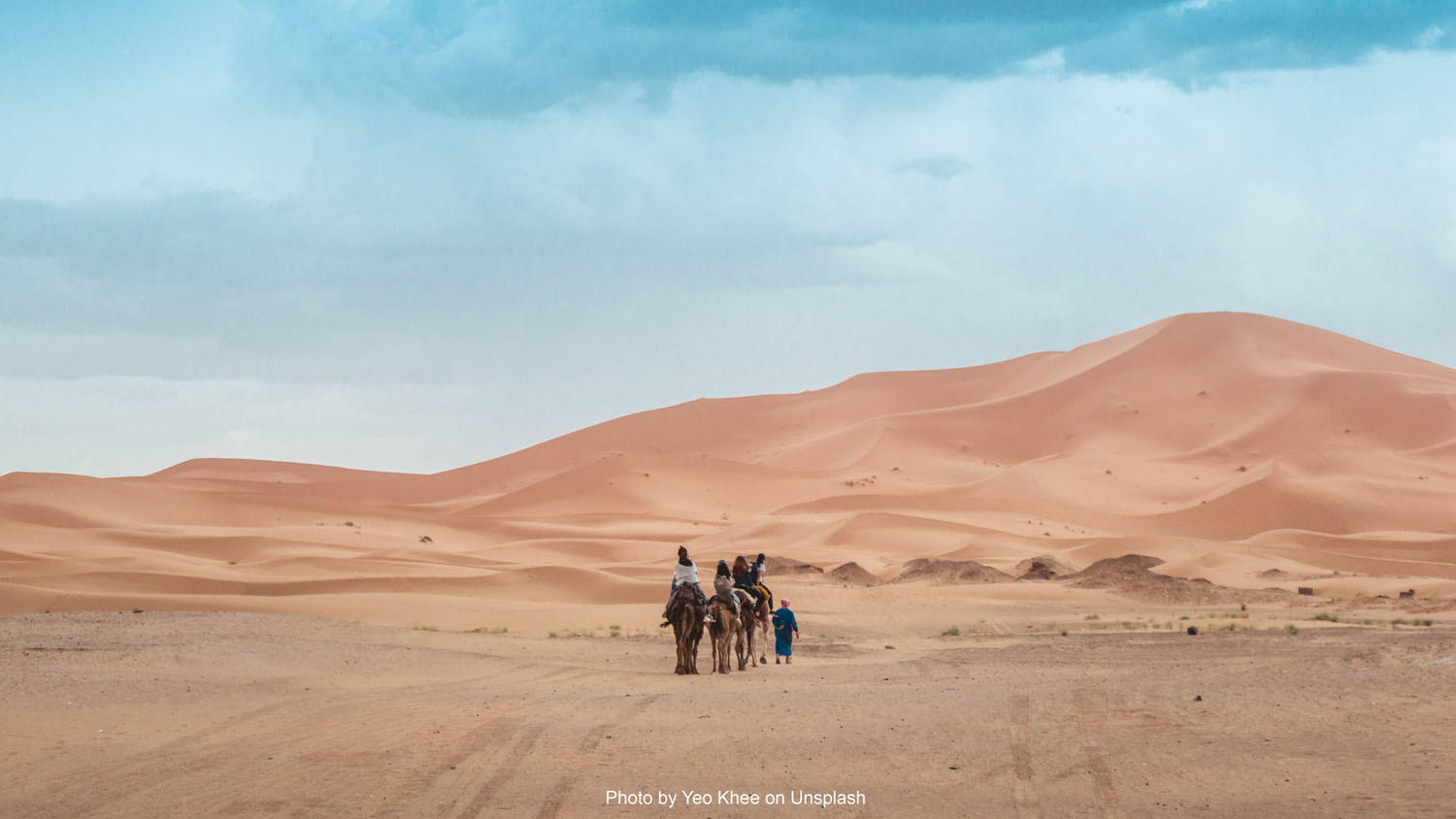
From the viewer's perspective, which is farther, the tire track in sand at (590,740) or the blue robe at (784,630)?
the blue robe at (784,630)

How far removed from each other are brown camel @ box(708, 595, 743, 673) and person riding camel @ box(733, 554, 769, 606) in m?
0.96

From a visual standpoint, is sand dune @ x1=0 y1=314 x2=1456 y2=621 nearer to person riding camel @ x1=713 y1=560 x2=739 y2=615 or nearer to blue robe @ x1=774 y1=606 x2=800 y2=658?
blue robe @ x1=774 y1=606 x2=800 y2=658

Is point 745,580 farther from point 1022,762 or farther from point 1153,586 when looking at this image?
point 1153,586

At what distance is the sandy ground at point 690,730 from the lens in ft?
33.0

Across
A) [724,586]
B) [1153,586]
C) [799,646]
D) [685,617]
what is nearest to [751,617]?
[724,586]

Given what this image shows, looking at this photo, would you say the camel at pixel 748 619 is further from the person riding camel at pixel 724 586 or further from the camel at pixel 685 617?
the camel at pixel 685 617

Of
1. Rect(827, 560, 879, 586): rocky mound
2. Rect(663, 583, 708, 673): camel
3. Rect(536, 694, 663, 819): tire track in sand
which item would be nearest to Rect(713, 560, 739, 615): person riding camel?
Rect(663, 583, 708, 673): camel

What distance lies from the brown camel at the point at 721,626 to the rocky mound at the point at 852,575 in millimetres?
22094

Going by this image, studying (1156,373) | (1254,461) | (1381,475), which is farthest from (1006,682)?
(1156,373)

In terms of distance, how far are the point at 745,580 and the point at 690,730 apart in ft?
28.3

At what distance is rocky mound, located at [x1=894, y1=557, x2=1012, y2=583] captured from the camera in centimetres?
4314

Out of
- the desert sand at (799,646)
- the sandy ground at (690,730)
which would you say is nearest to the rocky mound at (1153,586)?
the desert sand at (799,646)

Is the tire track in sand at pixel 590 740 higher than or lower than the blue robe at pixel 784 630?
lower

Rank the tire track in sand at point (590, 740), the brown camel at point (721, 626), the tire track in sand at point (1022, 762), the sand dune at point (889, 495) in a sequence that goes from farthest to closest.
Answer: the sand dune at point (889, 495)
the brown camel at point (721, 626)
the tire track in sand at point (1022, 762)
the tire track in sand at point (590, 740)
